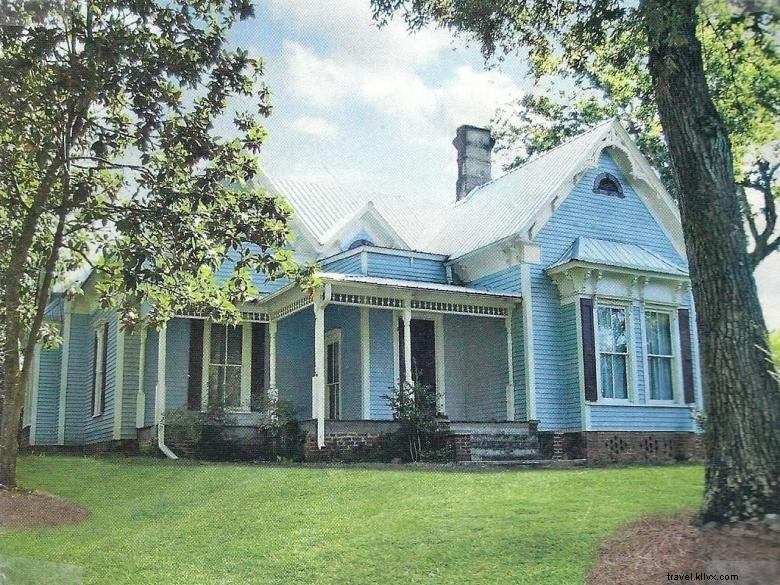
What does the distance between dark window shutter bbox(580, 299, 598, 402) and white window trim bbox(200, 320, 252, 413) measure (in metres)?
6.03

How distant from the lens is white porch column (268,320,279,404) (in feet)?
46.9

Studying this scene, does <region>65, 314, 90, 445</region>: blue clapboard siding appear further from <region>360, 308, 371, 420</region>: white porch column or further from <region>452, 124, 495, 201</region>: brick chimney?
<region>452, 124, 495, 201</region>: brick chimney

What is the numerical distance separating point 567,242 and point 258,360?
6244 mm

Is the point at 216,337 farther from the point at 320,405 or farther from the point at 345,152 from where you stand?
the point at 345,152

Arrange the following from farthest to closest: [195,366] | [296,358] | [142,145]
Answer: [296,358] → [195,366] → [142,145]

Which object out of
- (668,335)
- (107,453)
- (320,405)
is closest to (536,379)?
(668,335)

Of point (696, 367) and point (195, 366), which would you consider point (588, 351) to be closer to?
point (696, 367)

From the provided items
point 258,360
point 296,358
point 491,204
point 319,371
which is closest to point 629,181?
point 491,204

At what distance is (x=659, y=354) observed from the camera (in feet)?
51.4

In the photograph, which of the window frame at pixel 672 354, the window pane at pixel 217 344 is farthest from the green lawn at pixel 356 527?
the window frame at pixel 672 354

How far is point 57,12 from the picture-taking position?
10.0 metres

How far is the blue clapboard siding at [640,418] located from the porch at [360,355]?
134 cm

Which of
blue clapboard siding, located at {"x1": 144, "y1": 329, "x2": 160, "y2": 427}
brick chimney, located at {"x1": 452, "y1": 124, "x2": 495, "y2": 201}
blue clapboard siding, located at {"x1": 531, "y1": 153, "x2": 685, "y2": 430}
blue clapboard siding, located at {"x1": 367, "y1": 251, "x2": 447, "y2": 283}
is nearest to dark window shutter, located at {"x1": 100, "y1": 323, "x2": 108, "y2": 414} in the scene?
blue clapboard siding, located at {"x1": 144, "y1": 329, "x2": 160, "y2": 427}

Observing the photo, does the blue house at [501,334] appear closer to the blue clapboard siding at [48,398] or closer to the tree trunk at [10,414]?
the blue clapboard siding at [48,398]
